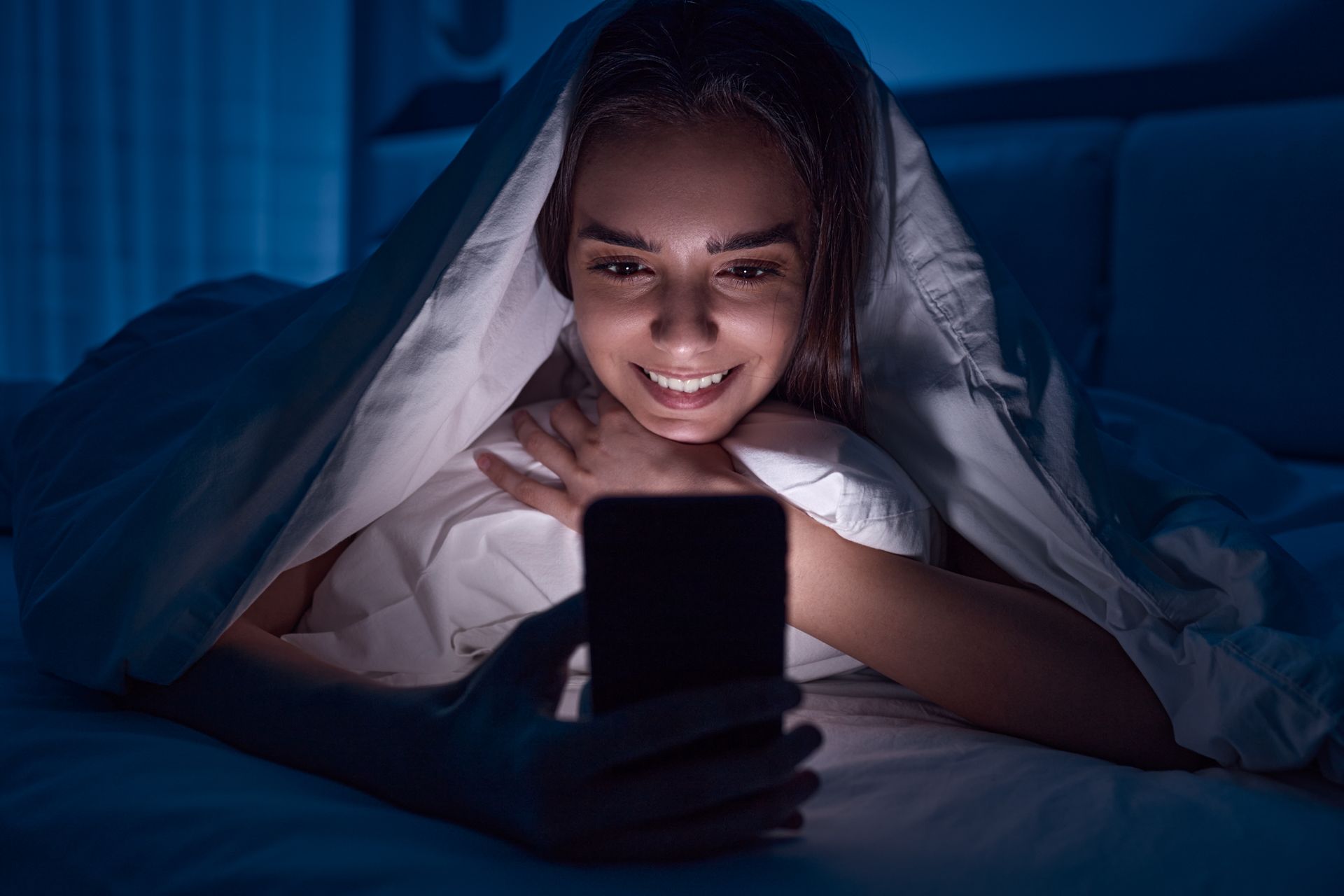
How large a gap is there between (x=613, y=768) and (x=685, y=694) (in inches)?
2.2

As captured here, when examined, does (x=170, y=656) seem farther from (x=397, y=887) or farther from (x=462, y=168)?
(x=462, y=168)

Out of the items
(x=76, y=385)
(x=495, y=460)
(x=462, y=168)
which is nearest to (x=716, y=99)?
(x=462, y=168)

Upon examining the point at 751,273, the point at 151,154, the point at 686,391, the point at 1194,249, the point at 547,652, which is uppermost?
the point at 151,154

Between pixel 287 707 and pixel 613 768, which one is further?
pixel 287 707

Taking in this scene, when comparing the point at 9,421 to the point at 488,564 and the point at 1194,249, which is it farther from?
the point at 1194,249

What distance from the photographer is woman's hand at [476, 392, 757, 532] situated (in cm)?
81

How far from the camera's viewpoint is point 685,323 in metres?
0.80

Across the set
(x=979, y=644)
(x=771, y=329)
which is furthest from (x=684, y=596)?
(x=771, y=329)

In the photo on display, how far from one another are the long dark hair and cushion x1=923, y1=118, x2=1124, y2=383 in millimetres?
791

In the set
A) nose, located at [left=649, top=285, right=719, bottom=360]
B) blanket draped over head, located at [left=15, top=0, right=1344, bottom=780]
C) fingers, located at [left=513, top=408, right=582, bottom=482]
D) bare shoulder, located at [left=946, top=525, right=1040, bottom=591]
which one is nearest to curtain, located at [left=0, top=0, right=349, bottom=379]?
blanket draped over head, located at [left=15, top=0, right=1344, bottom=780]

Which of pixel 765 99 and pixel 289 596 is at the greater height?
pixel 765 99

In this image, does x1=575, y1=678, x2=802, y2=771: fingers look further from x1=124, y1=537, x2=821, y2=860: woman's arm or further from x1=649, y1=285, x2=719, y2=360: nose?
x1=649, y1=285, x2=719, y2=360: nose

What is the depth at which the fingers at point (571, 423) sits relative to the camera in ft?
2.94

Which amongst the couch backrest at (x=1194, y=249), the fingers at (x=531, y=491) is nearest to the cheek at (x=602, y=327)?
the fingers at (x=531, y=491)
